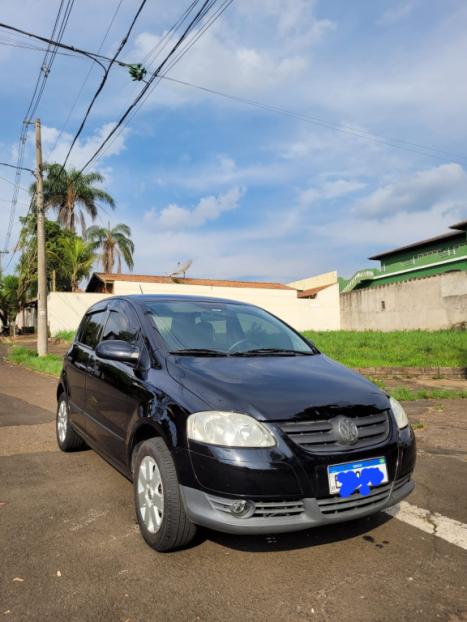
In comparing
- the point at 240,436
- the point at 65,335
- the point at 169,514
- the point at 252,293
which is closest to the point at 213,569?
the point at 169,514

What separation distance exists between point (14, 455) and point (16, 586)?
2779 millimetres

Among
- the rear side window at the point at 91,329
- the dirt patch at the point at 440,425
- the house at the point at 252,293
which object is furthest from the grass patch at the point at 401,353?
the house at the point at 252,293

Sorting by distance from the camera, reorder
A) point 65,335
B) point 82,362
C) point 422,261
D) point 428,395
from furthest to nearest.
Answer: point 422,261, point 65,335, point 428,395, point 82,362

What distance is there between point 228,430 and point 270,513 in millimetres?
478

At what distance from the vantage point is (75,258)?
3094 cm

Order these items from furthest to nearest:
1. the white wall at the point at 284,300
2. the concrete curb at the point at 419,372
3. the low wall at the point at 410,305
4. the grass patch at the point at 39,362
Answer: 1. the white wall at the point at 284,300
2. the low wall at the point at 410,305
3. the grass patch at the point at 39,362
4. the concrete curb at the point at 419,372

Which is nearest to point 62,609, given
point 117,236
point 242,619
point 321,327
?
point 242,619

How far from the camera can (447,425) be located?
6.46m

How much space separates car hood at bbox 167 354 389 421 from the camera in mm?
2639

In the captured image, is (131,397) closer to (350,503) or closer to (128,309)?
(128,309)

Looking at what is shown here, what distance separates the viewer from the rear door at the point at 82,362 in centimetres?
438

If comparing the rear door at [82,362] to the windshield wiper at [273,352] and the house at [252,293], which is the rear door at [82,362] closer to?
the windshield wiper at [273,352]

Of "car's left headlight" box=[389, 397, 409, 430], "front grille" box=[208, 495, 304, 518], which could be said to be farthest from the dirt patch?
"front grille" box=[208, 495, 304, 518]

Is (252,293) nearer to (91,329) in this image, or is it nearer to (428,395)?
(428,395)
